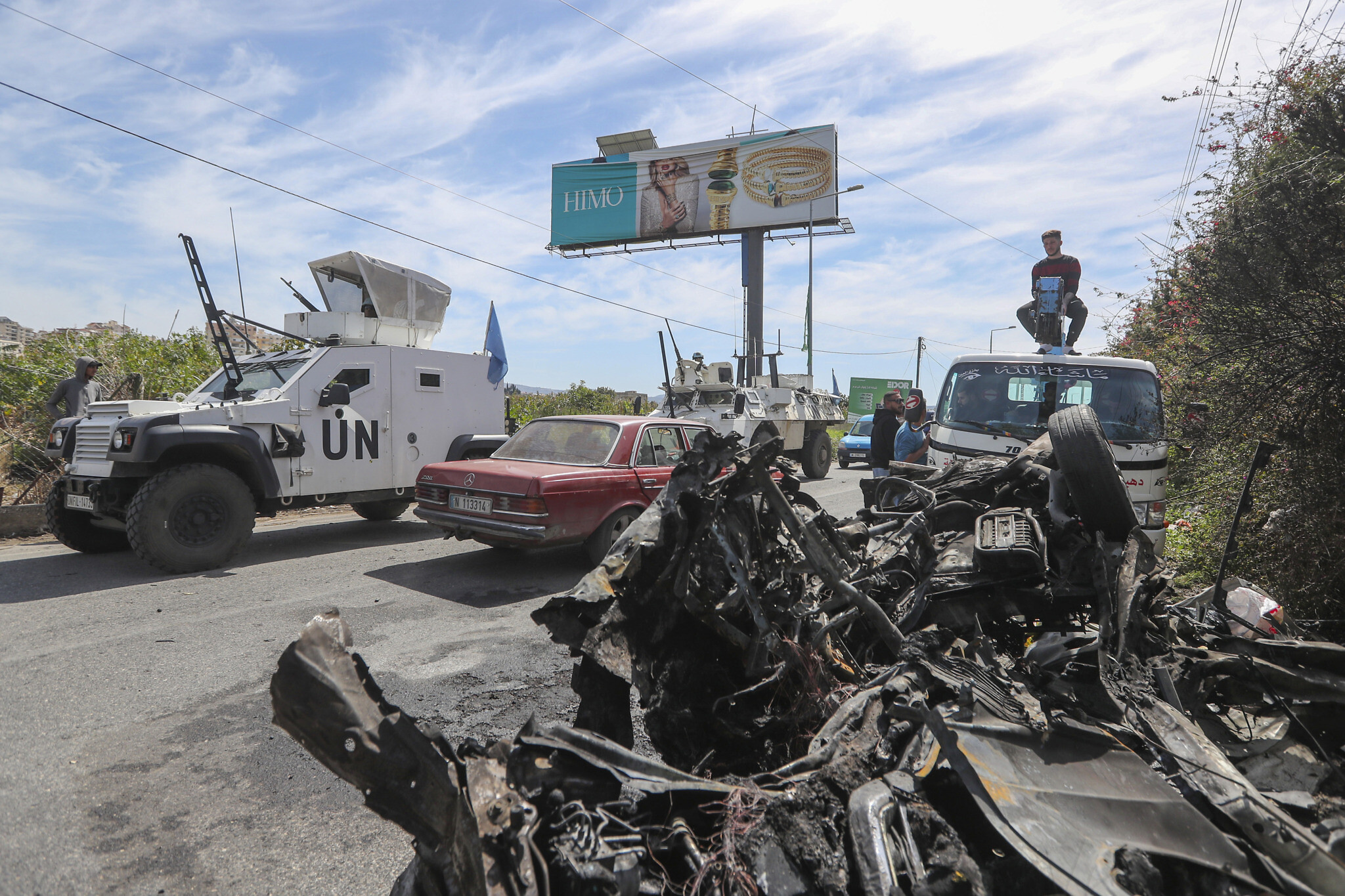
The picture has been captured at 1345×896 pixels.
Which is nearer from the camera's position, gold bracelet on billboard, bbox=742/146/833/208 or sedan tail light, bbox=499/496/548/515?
sedan tail light, bbox=499/496/548/515

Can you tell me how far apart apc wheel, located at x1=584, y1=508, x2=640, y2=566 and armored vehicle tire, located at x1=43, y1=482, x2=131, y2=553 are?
4867 mm

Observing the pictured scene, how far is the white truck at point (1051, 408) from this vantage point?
223 inches

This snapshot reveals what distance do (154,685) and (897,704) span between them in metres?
3.98

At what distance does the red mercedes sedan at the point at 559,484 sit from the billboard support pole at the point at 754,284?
61.0 feet

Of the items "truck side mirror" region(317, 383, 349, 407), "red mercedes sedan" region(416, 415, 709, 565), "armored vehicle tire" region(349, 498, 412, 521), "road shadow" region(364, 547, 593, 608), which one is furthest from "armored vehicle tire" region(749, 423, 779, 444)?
"armored vehicle tire" region(349, 498, 412, 521)

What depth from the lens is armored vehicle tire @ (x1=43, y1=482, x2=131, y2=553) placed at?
677 centimetres

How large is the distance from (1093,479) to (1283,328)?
2.42m

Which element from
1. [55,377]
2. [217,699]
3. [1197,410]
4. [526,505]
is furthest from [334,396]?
[1197,410]

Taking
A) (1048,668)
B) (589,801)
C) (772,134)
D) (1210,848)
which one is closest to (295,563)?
(589,801)

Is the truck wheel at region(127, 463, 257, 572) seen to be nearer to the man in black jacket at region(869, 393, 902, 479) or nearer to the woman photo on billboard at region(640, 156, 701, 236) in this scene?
the man in black jacket at region(869, 393, 902, 479)

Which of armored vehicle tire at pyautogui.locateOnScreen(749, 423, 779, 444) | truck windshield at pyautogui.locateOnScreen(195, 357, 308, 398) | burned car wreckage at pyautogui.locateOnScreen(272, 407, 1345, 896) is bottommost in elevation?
burned car wreckage at pyautogui.locateOnScreen(272, 407, 1345, 896)

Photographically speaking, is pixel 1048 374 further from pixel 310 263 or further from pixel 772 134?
pixel 772 134

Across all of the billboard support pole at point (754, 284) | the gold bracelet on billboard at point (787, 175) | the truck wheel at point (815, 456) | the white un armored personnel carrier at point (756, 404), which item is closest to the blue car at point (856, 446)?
the white un armored personnel carrier at point (756, 404)

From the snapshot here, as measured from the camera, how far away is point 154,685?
12.5 feet
